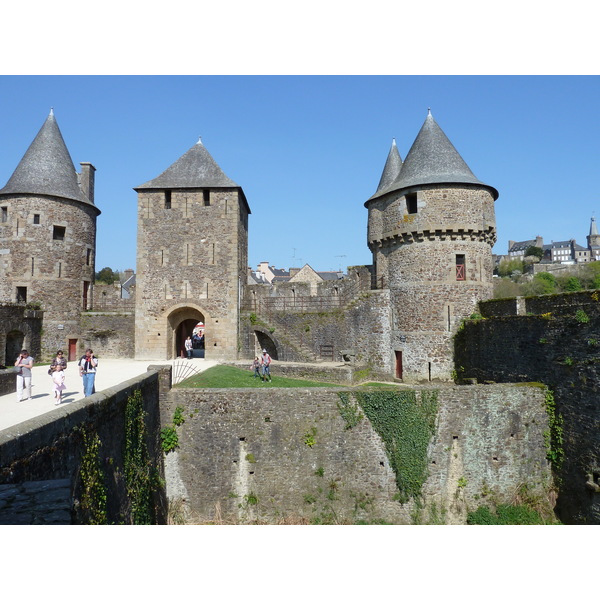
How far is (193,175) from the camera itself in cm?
2445

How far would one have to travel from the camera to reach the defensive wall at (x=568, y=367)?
11.9 meters

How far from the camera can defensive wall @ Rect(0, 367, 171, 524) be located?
5.00m

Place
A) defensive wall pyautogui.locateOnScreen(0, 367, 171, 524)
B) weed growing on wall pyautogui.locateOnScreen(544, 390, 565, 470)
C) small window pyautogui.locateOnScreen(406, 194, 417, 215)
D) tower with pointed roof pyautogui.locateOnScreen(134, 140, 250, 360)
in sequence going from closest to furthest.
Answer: defensive wall pyautogui.locateOnScreen(0, 367, 171, 524), weed growing on wall pyautogui.locateOnScreen(544, 390, 565, 470), small window pyautogui.locateOnScreen(406, 194, 417, 215), tower with pointed roof pyautogui.locateOnScreen(134, 140, 250, 360)

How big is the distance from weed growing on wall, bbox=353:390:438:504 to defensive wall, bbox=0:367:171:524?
20.6 ft

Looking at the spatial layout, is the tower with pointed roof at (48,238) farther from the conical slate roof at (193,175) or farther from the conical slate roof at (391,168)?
the conical slate roof at (391,168)

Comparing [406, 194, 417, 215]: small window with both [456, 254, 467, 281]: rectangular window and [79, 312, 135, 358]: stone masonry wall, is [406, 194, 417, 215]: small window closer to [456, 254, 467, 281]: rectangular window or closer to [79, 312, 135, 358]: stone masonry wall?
[456, 254, 467, 281]: rectangular window

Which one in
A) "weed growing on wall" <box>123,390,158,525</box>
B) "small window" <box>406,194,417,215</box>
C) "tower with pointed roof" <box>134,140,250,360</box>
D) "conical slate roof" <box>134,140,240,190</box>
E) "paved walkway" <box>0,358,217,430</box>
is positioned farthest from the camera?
"conical slate roof" <box>134,140,240,190</box>

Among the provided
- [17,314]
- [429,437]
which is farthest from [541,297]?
[17,314]

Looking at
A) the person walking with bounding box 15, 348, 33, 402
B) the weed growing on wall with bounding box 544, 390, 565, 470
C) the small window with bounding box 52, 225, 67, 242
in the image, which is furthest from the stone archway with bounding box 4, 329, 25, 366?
the weed growing on wall with bounding box 544, 390, 565, 470

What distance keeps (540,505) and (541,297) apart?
6863mm

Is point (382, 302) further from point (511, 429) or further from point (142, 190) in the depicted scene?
point (142, 190)

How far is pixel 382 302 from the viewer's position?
20.5m

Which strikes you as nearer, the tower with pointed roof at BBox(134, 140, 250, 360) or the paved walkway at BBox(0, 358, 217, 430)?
the paved walkway at BBox(0, 358, 217, 430)

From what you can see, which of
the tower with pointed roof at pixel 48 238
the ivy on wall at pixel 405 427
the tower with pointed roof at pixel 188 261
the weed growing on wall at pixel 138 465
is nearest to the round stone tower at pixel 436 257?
the ivy on wall at pixel 405 427
